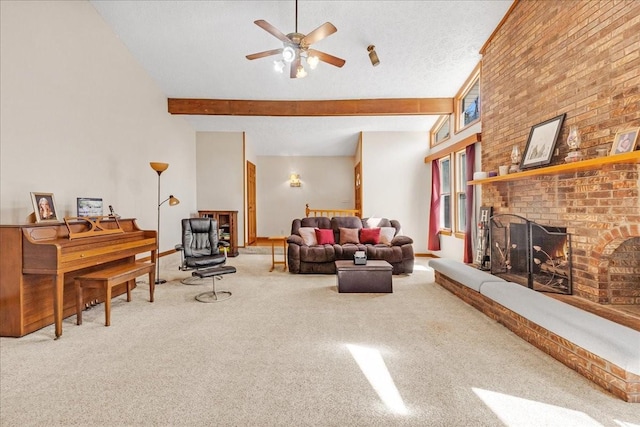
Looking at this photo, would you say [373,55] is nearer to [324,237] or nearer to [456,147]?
[456,147]

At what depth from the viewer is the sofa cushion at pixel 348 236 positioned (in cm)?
561

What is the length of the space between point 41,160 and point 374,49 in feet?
15.2

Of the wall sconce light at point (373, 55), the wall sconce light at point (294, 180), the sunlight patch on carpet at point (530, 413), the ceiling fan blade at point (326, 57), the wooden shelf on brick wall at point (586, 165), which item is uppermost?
the wall sconce light at point (373, 55)

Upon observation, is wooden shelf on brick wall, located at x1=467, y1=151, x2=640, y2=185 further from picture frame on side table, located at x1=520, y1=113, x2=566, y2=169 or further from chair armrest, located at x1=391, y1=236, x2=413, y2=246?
chair armrest, located at x1=391, y1=236, x2=413, y2=246

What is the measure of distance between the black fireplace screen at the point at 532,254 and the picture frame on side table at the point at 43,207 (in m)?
5.14

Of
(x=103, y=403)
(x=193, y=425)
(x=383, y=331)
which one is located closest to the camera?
(x=193, y=425)

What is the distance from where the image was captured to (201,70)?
5.41 meters

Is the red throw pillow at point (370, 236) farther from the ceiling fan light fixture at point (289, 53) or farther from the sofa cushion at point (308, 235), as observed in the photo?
the ceiling fan light fixture at point (289, 53)

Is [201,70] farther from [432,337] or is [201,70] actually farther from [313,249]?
[432,337]

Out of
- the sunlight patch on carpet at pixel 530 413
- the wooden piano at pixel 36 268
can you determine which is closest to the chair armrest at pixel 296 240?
the wooden piano at pixel 36 268

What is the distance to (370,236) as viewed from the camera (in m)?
5.64

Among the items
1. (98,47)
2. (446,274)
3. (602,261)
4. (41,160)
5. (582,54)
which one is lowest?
(446,274)

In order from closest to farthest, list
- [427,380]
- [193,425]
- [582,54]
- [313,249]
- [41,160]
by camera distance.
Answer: [193,425] → [427,380] → [582,54] → [41,160] → [313,249]

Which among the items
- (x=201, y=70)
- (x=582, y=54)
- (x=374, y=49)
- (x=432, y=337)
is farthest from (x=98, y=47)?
(x=582, y=54)
